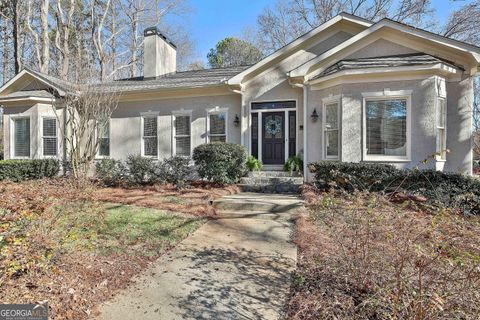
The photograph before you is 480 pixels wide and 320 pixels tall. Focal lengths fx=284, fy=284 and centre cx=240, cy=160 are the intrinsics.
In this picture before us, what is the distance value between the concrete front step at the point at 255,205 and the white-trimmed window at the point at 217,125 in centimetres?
429

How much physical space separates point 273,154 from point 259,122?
134 centimetres

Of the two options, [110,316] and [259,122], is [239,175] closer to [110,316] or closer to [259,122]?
[259,122]

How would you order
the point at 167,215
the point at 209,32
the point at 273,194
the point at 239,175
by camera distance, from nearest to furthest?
the point at 167,215, the point at 273,194, the point at 239,175, the point at 209,32

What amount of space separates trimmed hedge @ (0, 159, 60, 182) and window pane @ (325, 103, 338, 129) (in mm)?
11359

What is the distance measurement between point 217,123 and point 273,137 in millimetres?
2397

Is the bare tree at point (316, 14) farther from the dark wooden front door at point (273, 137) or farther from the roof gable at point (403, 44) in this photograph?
the dark wooden front door at point (273, 137)

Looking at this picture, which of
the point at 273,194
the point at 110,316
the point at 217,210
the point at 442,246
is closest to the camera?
the point at 442,246

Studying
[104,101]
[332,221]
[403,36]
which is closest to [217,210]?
[332,221]

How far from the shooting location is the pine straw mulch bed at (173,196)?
705 cm

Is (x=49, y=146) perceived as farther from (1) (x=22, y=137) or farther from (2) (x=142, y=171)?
(2) (x=142, y=171)

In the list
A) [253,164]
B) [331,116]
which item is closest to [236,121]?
[253,164]

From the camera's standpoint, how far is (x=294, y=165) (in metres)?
9.98

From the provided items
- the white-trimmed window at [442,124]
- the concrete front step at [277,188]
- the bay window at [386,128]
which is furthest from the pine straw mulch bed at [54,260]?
the white-trimmed window at [442,124]

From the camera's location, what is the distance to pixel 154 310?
304 centimetres
